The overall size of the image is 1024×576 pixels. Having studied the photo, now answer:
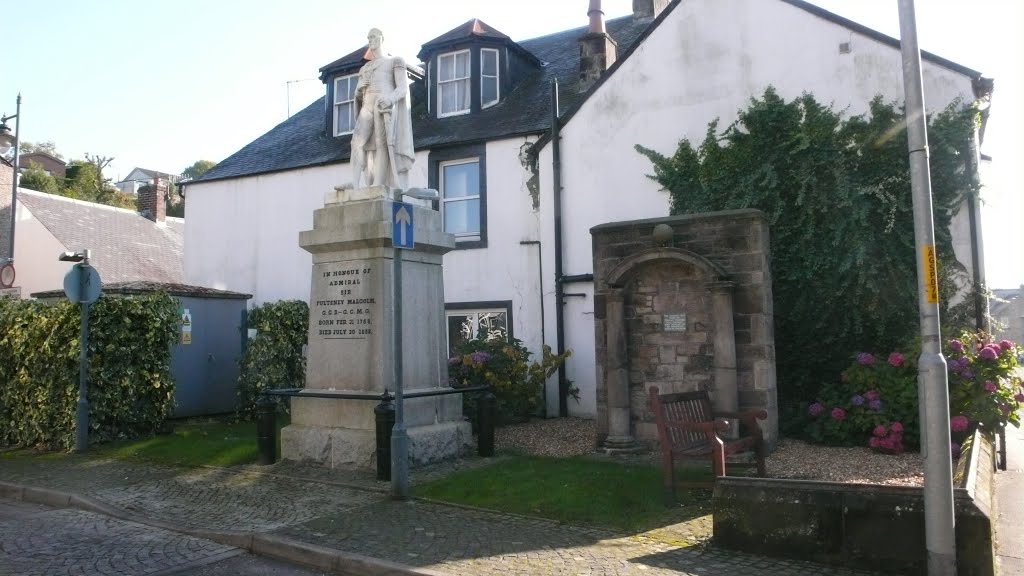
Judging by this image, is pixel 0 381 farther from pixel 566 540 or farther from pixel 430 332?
pixel 566 540

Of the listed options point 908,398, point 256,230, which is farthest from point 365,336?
point 256,230

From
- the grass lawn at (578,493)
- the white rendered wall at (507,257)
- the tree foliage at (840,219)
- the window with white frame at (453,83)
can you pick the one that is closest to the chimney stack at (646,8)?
the window with white frame at (453,83)

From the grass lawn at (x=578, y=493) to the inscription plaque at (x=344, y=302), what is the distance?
2.17 m

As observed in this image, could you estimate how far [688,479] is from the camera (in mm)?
8031

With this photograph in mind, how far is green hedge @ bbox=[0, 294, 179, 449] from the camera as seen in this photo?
11641 mm

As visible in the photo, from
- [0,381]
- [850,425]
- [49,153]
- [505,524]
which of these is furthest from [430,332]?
[49,153]

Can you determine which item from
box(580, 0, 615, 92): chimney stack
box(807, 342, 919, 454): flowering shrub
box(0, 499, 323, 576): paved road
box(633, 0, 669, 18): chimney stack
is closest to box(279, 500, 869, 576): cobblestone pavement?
box(0, 499, 323, 576): paved road

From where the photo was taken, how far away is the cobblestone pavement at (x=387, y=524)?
567 centimetres

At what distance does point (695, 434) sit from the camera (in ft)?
28.5

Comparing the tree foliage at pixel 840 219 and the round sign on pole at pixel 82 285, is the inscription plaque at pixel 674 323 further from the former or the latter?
the round sign on pole at pixel 82 285

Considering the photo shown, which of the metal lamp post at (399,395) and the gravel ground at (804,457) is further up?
the metal lamp post at (399,395)

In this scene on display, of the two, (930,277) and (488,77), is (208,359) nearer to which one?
(488,77)

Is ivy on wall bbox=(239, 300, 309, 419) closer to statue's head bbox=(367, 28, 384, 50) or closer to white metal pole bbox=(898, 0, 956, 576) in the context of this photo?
statue's head bbox=(367, 28, 384, 50)

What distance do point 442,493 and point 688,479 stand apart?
2.48 metres
